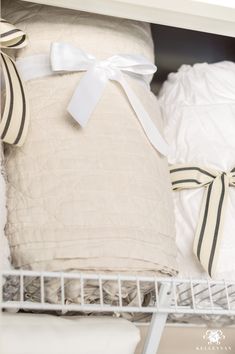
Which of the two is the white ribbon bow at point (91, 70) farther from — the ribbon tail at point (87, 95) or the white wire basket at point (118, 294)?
the white wire basket at point (118, 294)

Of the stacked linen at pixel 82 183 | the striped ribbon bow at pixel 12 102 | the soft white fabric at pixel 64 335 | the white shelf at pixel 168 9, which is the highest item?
the white shelf at pixel 168 9

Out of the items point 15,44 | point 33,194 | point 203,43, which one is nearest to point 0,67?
point 15,44

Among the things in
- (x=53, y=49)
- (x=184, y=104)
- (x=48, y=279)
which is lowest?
(x=48, y=279)

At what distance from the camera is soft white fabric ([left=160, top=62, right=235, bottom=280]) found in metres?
0.83

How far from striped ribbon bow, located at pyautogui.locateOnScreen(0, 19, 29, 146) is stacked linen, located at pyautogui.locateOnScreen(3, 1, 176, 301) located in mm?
26

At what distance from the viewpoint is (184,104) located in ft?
3.10

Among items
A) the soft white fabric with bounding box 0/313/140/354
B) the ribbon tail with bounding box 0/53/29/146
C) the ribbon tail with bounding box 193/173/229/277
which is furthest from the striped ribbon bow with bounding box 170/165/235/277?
the ribbon tail with bounding box 0/53/29/146

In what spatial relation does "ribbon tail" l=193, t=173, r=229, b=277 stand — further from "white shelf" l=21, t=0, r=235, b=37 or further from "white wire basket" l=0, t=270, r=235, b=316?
"white shelf" l=21, t=0, r=235, b=37

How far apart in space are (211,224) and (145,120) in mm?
178

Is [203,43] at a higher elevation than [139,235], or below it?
higher

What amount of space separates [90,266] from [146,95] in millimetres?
299

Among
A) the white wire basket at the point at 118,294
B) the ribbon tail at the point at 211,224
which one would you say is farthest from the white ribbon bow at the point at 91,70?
the white wire basket at the point at 118,294

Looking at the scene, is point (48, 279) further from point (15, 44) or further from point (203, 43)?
point (203, 43)

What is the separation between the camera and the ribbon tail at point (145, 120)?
0.79 metres
